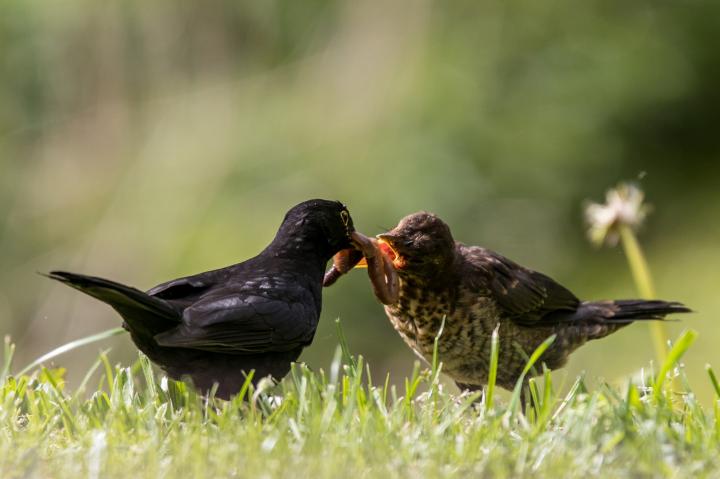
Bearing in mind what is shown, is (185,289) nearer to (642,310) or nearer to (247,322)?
(247,322)

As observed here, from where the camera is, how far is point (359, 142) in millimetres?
→ 9375

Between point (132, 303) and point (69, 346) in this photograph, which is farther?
point (69, 346)

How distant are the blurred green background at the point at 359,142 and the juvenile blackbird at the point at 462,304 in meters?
2.68

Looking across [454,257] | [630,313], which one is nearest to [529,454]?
[454,257]

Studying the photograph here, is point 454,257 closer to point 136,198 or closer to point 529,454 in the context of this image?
point 529,454

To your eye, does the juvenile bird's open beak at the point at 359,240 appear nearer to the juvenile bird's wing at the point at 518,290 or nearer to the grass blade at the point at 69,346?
the juvenile bird's wing at the point at 518,290

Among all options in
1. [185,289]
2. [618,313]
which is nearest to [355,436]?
[185,289]

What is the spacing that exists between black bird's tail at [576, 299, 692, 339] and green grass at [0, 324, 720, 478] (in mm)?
1458

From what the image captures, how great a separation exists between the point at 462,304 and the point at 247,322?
3.54ft

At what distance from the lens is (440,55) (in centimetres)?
947

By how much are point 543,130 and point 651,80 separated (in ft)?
Result: 3.20

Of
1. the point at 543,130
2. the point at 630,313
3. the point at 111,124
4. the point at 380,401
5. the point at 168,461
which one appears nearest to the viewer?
the point at 168,461

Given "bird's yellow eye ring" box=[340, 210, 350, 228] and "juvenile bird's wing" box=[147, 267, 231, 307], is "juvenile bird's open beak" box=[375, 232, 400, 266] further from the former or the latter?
"juvenile bird's wing" box=[147, 267, 231, 307]

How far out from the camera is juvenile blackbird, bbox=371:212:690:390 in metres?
4.95
